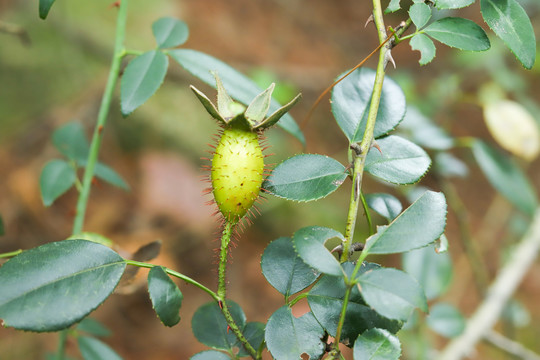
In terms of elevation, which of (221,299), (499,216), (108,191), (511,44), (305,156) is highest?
(511,44)

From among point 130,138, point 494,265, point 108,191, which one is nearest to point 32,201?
point 108,191

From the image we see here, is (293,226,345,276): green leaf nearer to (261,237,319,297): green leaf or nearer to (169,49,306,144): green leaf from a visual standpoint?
(261,237,319,297): green leaf

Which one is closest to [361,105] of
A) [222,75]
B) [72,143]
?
[222,75]

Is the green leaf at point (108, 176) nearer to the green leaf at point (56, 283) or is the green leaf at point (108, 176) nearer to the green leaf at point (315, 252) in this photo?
the green leaf at point (56, 283)

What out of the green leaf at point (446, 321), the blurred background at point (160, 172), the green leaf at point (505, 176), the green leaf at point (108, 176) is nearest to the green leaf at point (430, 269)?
the green leaf at point (446, 321)

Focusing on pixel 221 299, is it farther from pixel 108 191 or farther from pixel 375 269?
pixel 108 191
